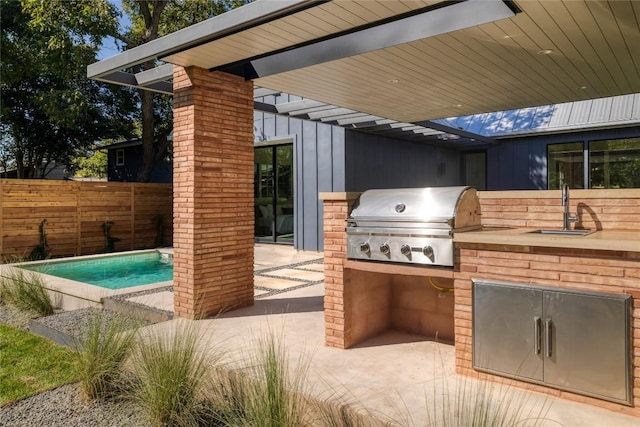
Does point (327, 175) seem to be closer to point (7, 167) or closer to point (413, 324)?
point (413, 324)

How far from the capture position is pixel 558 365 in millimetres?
2916

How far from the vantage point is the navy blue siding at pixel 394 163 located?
11.0 meters

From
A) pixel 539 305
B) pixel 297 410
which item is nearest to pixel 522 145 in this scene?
pixel 539 305

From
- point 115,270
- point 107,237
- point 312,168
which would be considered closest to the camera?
point 115,270

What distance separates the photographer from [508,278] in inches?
123

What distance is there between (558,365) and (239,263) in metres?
3.79

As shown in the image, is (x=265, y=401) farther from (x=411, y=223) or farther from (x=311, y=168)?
(x=311, y=168)

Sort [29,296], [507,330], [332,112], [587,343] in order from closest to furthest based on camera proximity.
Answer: [587,343] → [507,330] → [29,296] → [332,112]

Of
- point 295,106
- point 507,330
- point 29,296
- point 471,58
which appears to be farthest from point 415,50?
point 29,296

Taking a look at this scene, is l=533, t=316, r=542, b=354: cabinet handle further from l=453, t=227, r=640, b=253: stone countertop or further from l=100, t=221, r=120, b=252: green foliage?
l=100, t=221, r=120, b=252: green foliage

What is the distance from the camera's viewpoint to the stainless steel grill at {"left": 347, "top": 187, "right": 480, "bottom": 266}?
3.42 meters

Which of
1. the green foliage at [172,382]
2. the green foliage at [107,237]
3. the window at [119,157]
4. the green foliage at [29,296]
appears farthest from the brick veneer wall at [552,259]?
the window at [119,157]

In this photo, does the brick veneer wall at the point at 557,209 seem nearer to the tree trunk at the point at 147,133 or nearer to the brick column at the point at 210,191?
the brick column at the point at 210,191

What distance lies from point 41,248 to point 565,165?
1346 centimetres
